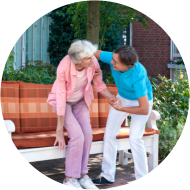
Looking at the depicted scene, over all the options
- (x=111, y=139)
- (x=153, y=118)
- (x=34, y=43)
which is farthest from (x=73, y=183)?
(x=34, y=43)

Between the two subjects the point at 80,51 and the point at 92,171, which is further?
the point at 92,171

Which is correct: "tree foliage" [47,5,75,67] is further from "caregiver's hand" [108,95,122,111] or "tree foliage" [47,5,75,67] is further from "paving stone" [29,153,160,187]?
"caregiver's hand" [108,95,122,111]

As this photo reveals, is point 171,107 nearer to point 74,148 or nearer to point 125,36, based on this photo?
point 74,148

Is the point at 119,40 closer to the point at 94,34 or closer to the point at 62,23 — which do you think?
the point at 62,23

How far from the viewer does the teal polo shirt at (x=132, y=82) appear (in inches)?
105

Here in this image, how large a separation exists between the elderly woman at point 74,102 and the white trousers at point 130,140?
26cm

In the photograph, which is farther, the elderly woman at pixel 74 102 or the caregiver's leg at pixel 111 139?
the caregiver's leg at pixel 111 139

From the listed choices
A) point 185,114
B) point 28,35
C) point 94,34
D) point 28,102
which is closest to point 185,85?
point 185,114

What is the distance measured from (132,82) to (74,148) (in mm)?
850

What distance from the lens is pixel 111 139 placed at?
119 inches

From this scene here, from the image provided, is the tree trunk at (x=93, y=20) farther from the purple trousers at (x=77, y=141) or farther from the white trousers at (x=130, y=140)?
the purple trousers at (x=77, y=141)

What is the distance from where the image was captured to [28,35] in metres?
8.41

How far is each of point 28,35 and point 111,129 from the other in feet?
20.4

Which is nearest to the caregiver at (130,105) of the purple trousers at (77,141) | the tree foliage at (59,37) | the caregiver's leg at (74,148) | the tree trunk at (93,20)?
the purple trousers at (77,141)
